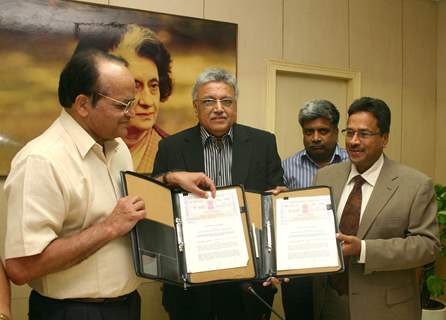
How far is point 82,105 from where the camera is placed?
4.20ft

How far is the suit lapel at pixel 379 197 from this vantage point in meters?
1.71

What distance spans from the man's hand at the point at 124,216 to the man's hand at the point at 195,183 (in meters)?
0.24

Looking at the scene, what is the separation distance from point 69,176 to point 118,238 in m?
0.25

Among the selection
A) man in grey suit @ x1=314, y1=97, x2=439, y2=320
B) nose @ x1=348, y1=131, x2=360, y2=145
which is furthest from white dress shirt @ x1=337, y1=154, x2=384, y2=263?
nose @ x1=348, y1=131, x2=360, y2=145

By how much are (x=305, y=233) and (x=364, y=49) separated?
110 inches

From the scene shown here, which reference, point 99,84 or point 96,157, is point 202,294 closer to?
point 96,157

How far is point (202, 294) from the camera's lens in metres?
1.72

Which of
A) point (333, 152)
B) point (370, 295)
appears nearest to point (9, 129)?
point (333, 152)

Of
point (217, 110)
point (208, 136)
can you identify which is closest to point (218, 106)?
point (217, 110)

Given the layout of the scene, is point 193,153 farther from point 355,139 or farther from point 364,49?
point 364,49

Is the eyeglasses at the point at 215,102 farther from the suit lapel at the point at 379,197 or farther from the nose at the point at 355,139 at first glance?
the suit lapel at the point at 379,197

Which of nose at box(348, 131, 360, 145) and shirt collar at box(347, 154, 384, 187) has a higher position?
nose at box(348, 131, 360, 145)

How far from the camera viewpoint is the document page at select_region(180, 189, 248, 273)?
1443 millimetres

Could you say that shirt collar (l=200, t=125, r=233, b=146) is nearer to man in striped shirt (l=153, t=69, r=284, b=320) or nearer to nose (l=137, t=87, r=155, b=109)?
man in striped shirt (l=153, t=69, r=284, b=320)
